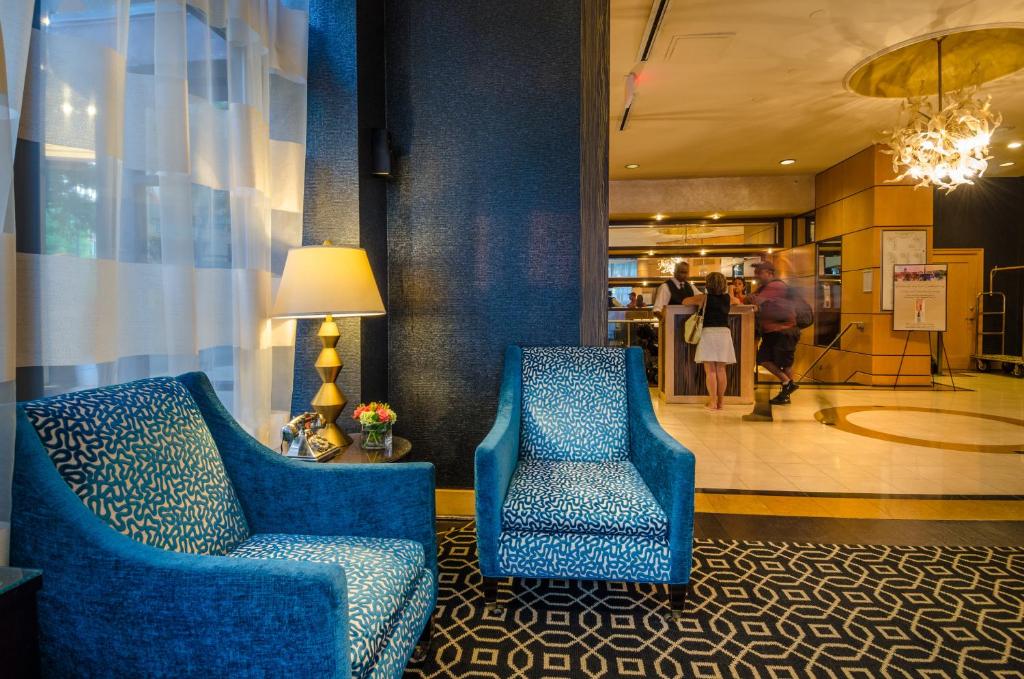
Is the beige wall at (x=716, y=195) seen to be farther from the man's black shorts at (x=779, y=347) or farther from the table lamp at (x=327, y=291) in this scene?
the table lamp at (x=327, y=291)

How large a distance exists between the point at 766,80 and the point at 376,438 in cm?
469

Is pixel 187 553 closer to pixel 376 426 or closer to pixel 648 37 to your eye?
pixel 376 426

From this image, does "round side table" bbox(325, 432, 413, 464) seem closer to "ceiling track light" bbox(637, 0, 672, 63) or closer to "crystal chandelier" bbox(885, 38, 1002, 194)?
"ceiling track light" bbox(637, 0, 672, 63)

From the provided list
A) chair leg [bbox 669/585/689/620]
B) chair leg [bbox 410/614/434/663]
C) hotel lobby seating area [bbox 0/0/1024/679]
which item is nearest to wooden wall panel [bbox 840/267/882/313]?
hotel lobby seating area [bbox 0/0/1024/679]

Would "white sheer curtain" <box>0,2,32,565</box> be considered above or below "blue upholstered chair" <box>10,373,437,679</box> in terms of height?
above

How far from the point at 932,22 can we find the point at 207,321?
5.00 meters

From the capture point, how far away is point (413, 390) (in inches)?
117

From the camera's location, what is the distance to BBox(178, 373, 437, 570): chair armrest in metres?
1.60

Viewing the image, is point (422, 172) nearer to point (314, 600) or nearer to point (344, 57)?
point (344, 57)

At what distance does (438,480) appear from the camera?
→ 2998mm

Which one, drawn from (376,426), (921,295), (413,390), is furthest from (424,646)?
(921,295)

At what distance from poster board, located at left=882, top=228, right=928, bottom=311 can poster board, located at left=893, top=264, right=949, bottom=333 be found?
0.12 metres

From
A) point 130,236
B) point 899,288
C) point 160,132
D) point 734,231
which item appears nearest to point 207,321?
point 130,236

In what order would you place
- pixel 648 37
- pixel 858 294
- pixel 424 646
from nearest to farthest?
pixel 424 646, pixel 648 37, pixel 858 294
